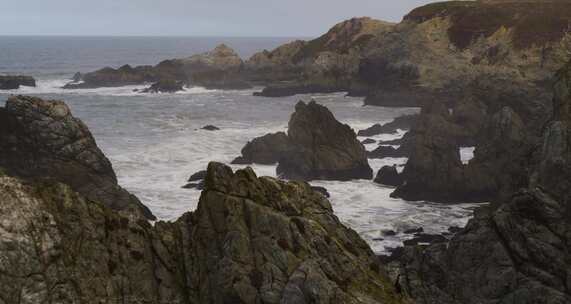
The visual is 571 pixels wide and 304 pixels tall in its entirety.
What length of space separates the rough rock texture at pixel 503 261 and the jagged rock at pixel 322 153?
1100 inches

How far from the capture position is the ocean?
45.9 meters

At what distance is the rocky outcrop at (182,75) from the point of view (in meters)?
142

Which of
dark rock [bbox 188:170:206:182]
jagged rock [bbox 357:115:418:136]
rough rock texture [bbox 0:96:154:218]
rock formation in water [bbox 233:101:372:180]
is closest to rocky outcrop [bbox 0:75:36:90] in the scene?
jagged rock [bbox 357:115:418:136]

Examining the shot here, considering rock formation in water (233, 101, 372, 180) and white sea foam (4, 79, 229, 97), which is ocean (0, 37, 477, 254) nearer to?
white sea foam (4, 79, 229, 97)

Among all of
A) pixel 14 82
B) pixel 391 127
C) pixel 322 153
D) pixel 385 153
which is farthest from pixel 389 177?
pixel 14 82

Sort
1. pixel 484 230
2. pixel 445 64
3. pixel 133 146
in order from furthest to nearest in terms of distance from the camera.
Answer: pixel 445 64 → pixel 133 146 → pixel 484 230

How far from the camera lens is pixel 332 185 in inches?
2146

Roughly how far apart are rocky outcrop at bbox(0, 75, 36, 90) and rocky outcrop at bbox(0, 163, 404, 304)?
120935 mm

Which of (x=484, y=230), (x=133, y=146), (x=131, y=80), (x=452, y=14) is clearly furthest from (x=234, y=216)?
(x=131, y=80)

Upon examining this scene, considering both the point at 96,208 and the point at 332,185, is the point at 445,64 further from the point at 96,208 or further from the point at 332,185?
the point at 96,208

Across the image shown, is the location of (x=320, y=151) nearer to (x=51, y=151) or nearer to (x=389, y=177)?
(x=389, y=177)

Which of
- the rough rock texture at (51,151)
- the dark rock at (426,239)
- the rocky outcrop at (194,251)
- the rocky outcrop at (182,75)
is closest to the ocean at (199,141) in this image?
the dark rock at (426,239)

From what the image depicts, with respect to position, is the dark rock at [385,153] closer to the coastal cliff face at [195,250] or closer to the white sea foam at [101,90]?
the coastal cliff face at [195,250]

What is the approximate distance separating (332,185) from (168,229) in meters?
33.3
